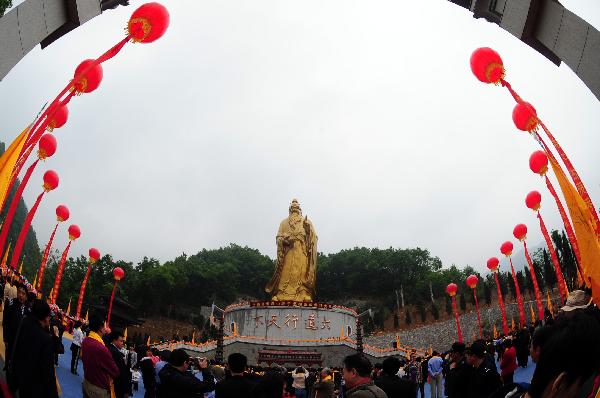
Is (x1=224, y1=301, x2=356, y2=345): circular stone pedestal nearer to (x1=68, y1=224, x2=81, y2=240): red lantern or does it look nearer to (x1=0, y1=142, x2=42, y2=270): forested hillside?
(x1=68, y1=224, x2=81, y2=240): red lantern

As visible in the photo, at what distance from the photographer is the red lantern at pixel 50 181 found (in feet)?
41.0

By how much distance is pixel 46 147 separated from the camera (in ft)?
33.9

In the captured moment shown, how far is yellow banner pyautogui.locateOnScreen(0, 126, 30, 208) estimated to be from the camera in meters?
5.40

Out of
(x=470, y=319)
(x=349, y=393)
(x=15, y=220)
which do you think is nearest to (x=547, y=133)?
(x=349, y=393)

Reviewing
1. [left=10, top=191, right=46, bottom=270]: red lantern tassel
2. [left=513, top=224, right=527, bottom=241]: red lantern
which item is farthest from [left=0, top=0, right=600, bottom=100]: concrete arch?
[left=513, top=224, right=527, bottom=241]: red lantern

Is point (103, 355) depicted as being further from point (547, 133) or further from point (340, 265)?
point (340, 265)

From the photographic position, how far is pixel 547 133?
7.68 metres

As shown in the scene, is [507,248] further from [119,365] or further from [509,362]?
[119,365]

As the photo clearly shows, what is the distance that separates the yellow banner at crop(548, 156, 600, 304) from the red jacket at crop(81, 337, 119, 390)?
18.9ft

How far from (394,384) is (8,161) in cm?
507

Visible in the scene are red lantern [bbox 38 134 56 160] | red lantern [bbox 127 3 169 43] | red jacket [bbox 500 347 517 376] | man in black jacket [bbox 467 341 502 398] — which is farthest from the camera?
red lantern [bbox 38 134 56 160]

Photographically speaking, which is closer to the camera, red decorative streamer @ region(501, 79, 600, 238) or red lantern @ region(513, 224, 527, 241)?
red decorative streamer @ region(501, 79, 600, 238)

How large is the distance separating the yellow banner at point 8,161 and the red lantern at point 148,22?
2.09 meters

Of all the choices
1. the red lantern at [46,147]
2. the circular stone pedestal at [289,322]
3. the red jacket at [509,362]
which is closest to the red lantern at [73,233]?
the red lantern at [46,147]
